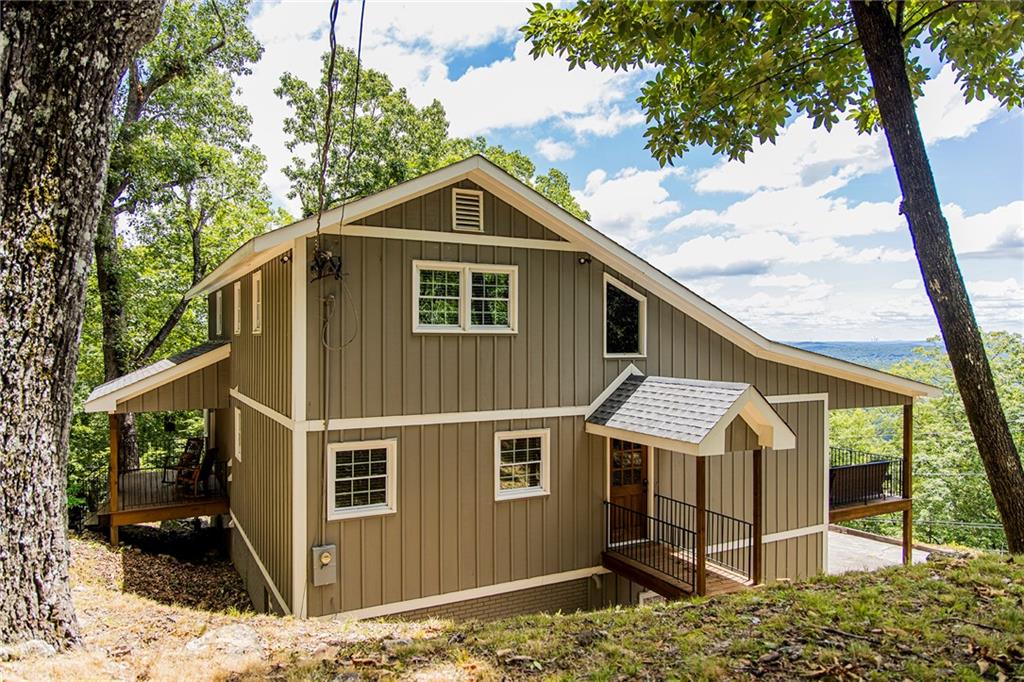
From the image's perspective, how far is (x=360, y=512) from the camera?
A: 7.65 metres

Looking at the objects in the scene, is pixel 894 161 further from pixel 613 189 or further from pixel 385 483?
pixel 613 189

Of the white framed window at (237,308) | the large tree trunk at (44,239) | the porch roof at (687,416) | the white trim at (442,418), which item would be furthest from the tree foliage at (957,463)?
the large tree trunk at (44,239)

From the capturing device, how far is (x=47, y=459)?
12.0 feet

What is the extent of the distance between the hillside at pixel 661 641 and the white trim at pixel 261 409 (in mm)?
2516

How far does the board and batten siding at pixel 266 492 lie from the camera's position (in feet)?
25.6

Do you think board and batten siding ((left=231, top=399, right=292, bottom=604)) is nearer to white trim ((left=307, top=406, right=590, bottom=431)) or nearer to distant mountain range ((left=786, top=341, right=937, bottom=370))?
white trim ((left=307, top=406, right=590, bottom=431))

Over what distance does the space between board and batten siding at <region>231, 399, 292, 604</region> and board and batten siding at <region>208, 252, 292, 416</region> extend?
15.1 inches

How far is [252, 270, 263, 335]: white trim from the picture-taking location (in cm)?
952

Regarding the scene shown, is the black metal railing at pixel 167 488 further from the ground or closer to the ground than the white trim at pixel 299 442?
closer to the ground

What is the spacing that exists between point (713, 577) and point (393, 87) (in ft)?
80.1

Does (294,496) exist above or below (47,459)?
below

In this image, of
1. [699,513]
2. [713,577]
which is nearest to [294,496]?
[699,513]

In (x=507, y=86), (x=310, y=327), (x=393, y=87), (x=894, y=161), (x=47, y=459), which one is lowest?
(x=47, y=459)

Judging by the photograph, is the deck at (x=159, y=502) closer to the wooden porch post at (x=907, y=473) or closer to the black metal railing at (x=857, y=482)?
the black metal railing at (x=857, y=482)
